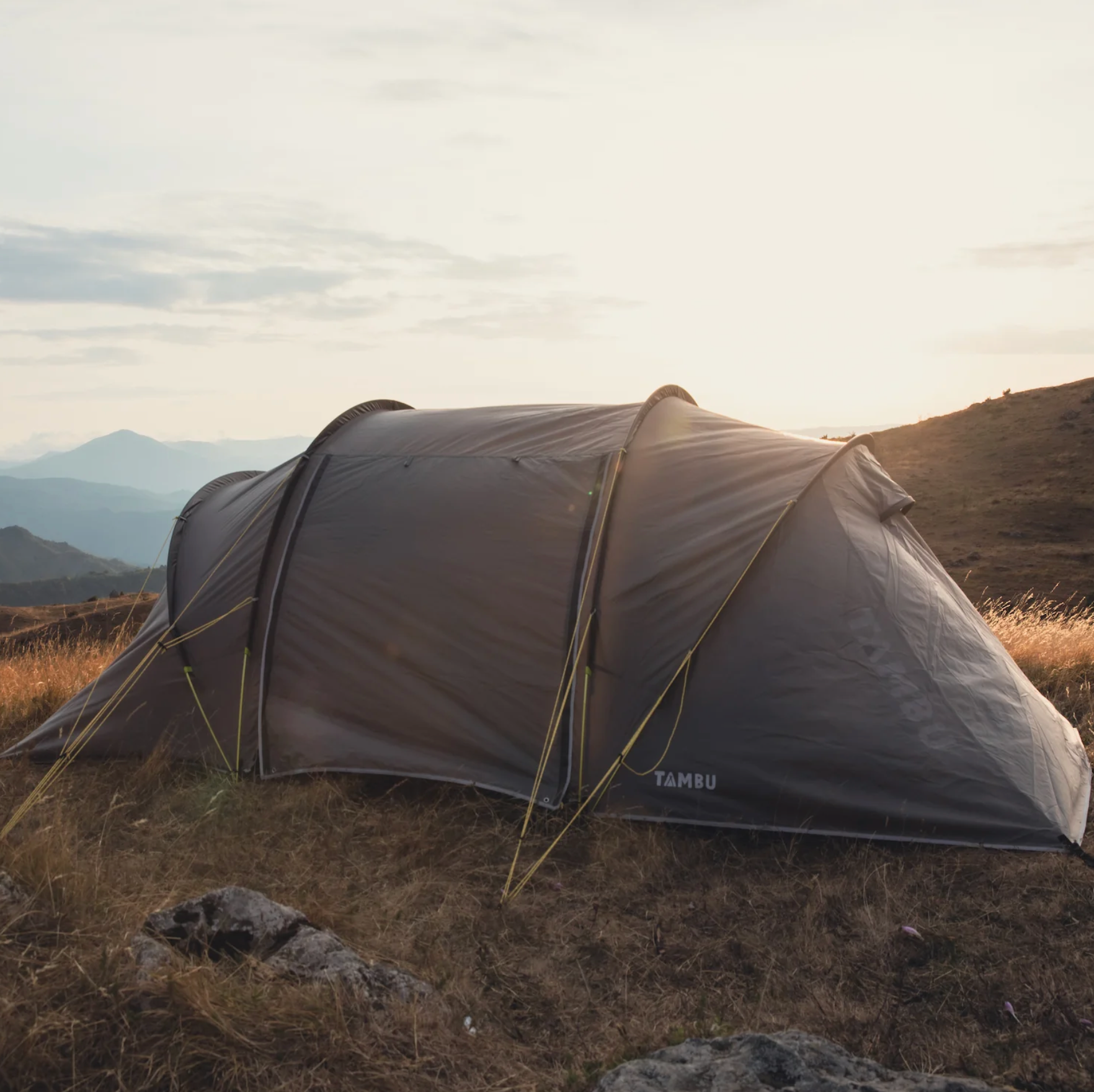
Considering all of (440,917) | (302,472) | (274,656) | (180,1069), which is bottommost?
(440,917)

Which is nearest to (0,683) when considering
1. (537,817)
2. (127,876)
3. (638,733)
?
(127,876)

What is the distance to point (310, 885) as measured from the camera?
518 centimetres

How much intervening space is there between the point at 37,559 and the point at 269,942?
197 meters

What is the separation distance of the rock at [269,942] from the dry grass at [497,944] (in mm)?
133

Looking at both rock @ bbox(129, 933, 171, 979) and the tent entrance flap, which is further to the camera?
the tent entrance flap

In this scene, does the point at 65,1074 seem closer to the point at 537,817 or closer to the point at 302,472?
the point at 537,817

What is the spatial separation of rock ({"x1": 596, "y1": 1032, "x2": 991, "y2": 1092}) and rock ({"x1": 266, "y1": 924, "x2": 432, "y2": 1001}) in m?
1.01

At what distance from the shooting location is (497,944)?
15.4 ft

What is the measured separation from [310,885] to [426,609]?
1963 millimetres

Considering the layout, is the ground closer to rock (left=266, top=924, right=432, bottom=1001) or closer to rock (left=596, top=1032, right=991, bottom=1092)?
rock (left=266, top=924, right=432, bottom=1001)

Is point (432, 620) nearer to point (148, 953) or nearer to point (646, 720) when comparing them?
point (646, 720)

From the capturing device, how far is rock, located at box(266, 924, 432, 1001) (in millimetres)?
3703

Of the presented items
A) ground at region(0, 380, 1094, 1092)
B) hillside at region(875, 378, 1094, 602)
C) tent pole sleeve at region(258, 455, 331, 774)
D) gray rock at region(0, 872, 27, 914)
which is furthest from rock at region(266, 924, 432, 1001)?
hillside at region(875, 378, 1094, 602)

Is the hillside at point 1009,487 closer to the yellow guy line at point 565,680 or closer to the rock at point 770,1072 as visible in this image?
the yellow guy line at point 565,680
